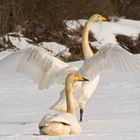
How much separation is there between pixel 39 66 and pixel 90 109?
1.14 m

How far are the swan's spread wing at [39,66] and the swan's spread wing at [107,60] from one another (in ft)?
0.88

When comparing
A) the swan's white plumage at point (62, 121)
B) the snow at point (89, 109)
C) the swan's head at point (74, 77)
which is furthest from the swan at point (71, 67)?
the swan's white plumage at point (62, 121)

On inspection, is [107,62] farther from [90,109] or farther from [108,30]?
[108,30]

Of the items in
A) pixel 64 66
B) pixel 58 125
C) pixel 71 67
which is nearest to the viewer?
pixel 58 125

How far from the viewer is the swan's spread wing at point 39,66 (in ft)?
27.9

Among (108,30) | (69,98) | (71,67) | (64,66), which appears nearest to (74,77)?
(69,98)

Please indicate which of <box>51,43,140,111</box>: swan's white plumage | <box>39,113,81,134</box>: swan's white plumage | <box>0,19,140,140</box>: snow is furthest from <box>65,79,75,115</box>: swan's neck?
<box>39,113,81,134</box>: swan's white plumage

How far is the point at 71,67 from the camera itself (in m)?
8.43

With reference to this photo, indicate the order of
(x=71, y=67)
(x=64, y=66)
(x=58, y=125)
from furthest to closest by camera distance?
(x=64, y=66) < (x=71, y=67) < (x=58, y=125)

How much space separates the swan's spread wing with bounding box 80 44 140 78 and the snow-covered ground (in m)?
0.57

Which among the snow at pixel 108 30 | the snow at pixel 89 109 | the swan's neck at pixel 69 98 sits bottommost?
the snow at pixel 108 30

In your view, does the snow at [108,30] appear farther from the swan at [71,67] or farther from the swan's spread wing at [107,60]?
the swan's spread wing at [107,60]

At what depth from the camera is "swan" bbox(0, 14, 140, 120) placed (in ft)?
26.0

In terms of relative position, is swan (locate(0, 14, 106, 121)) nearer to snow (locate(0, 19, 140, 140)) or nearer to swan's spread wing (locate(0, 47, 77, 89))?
swan's spread wing (locate(0, 47, 77, 89))
